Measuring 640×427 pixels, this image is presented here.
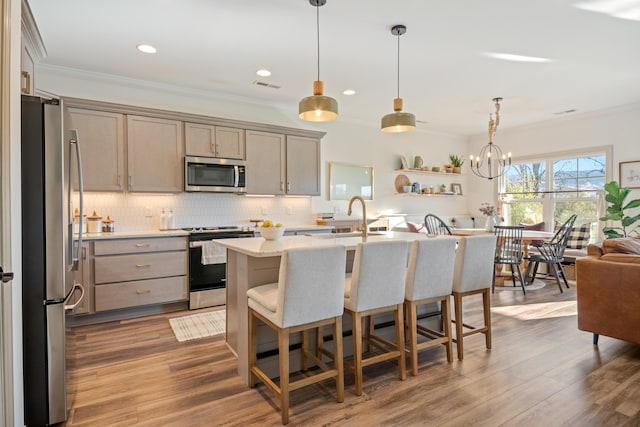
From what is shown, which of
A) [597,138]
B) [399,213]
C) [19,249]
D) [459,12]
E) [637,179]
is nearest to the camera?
[19,249]

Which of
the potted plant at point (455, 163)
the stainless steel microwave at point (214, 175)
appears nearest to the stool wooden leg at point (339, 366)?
the stainless steel microwave at point (214, 175)

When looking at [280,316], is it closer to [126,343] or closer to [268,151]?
[126,343]

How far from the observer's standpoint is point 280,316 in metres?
1.93

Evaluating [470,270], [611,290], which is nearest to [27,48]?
[470,270]

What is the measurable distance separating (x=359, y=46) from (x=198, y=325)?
10.2ft

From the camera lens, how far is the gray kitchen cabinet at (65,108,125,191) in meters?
3.71

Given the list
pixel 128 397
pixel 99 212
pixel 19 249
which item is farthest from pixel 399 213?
pixel 19 249

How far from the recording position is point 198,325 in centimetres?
350

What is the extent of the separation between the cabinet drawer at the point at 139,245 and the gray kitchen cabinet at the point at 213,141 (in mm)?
1085

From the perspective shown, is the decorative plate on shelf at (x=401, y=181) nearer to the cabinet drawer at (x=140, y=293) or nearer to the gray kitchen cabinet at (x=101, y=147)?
the cabinet drawer at (x=140, y=293)

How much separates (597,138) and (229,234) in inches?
232

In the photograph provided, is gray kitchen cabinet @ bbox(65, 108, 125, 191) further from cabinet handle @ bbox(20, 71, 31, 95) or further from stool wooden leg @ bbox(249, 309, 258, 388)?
stool wooden leg @ bbox(249, 309, 258, 388)

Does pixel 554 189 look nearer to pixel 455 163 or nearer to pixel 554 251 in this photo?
pixel 455 163

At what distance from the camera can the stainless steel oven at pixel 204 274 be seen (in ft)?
13.2
